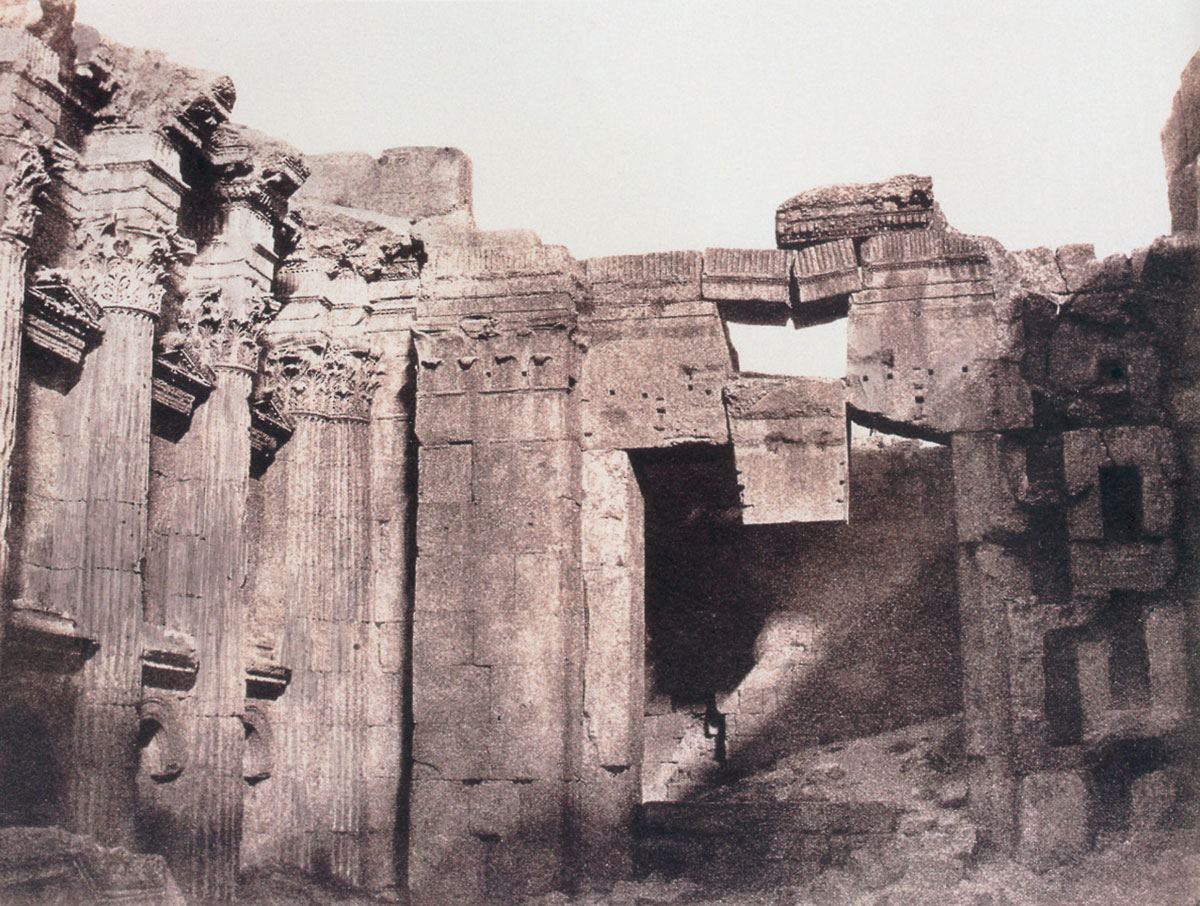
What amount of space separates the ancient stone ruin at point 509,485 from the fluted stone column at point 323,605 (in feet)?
0.08

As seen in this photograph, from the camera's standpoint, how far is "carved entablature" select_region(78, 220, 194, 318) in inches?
340

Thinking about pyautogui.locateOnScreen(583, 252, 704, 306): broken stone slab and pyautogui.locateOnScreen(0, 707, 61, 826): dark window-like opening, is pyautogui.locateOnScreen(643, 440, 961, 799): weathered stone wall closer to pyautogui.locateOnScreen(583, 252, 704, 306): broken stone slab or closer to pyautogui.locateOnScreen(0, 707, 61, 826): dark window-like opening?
pyautogui.locateOnScreen(583, 252, 704, 306): broken stone slab

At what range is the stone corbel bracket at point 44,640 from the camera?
303 inches

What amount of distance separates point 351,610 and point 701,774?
3.85 metres

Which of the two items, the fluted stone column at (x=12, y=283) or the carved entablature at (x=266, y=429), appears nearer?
the fluted stone column at (x=12, y=283)

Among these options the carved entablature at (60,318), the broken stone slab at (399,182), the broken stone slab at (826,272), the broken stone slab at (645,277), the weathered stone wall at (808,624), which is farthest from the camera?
the weathered stone wall at (808,624)

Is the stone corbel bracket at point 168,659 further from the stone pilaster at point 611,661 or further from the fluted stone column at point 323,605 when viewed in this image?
the stone pilaster at point 611,661

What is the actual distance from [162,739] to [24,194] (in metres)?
3.50

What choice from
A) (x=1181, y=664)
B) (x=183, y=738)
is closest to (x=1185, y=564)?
(x=1181, y=664)

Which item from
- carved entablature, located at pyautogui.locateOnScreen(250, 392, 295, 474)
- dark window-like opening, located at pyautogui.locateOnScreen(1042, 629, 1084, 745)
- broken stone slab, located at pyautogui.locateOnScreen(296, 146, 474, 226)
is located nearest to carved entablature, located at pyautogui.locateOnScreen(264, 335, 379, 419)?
carved entablature, located at pyautogui.locateOnScreen(250, 392, 295, 474)

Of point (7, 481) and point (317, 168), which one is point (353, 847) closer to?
point (7, 481)

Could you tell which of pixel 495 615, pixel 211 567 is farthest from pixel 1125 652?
pixel 211 567

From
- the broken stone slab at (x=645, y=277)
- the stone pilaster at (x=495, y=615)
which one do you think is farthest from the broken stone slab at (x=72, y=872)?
the broken stone slab at (x=645, y=277)

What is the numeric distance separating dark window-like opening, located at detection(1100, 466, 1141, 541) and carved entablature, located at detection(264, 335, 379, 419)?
573cm
